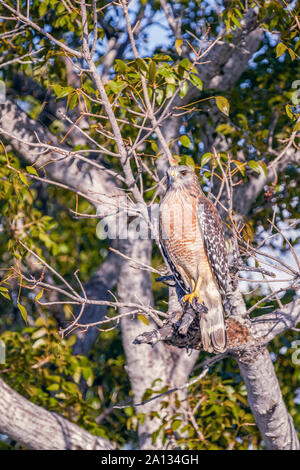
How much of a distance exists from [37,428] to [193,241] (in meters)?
1.91

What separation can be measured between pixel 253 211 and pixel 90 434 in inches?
115

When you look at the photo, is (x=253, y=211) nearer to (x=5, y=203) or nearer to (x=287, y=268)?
(x=5, y=203)

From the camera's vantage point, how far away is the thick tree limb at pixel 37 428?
4.50 metres

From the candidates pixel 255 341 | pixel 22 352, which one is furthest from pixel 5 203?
pixel 255 341

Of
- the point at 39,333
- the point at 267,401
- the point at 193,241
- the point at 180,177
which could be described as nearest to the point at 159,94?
the point at 180,177

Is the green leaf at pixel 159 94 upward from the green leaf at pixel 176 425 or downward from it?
upward

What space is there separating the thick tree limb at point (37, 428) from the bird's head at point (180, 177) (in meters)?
1.97

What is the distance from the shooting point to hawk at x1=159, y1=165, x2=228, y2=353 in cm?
409

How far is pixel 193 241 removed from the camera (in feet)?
13.6

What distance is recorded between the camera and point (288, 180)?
5.99 metres

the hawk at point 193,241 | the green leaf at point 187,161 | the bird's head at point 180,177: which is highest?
the green leaf at point 187,161

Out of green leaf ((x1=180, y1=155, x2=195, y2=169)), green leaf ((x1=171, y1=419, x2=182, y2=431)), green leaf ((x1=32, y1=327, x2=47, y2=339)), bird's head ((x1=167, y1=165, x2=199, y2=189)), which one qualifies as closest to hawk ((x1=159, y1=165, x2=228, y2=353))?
bird's head ((x1=167, y1=165, x2=199, y2=189))

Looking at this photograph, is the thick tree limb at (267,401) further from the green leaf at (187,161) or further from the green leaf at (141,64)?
the green leaf at (141,64)

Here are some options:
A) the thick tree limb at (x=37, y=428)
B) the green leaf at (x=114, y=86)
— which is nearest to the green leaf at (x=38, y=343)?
the thick tree limb at (x=37, y=428)
